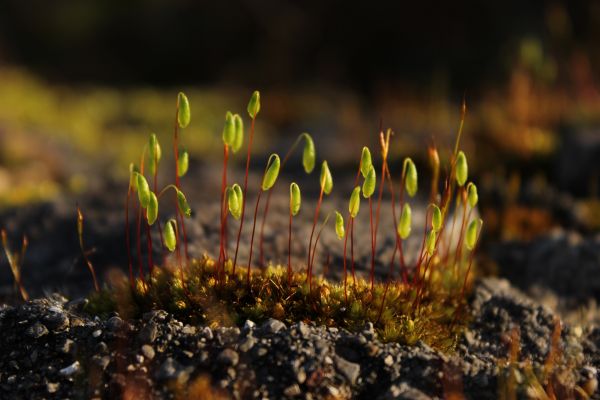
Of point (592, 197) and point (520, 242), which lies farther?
point (592, 197)

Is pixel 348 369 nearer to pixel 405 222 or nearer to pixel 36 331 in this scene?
pixel 405 222

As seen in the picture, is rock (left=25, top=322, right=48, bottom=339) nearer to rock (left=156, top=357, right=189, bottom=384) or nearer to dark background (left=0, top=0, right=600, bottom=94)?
rock (left=156, top=357, right=189, bottom=384)

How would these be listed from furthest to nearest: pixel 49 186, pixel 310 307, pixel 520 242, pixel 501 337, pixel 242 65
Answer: pixel 242 65
pixel 49 186
pixel 520 242
pixel 501 337
pixel 310 307

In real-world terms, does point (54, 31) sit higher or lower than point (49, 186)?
higher

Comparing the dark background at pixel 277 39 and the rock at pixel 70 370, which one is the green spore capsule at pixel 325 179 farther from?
the dark background at pixel 277 39

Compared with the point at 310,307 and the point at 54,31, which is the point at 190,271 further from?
the point at 54,31

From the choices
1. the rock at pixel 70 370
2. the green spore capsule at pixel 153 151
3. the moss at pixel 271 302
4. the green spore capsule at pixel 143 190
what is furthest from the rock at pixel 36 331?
the green spore capsule at pixel 153 151

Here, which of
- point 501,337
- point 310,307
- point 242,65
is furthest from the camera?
point 242,65

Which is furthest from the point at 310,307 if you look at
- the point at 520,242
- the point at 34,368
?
the point at 520,242
